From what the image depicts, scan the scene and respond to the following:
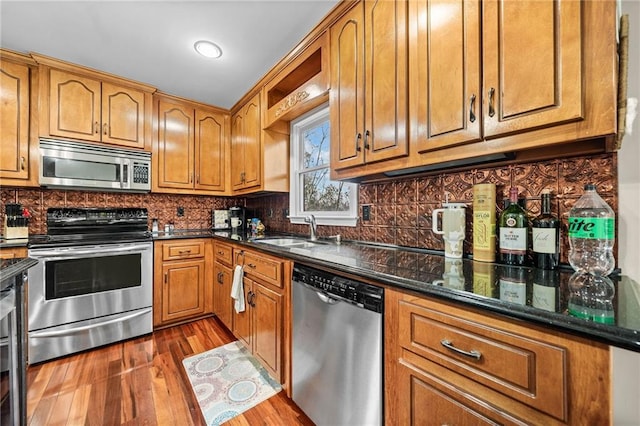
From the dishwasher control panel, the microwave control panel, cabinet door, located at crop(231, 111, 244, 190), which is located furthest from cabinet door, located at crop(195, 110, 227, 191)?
the dishwasher control panel

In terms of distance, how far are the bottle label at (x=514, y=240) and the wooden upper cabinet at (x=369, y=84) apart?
58cm

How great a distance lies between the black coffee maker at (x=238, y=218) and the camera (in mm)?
3314

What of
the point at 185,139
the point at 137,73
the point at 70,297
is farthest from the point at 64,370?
the point at 137,73

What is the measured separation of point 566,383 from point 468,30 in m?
1.21

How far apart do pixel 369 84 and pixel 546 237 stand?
1119mm

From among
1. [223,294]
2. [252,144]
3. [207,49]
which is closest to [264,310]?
[223,294]

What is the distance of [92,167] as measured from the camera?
7.86 ft

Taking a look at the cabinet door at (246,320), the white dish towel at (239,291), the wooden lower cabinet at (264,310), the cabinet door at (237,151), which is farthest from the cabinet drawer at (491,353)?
the cabinet door at (237,151)

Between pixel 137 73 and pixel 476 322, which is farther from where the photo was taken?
pixel 137 73

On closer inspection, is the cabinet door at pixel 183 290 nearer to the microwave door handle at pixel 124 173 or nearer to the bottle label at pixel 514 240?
the microwave door handle at pixel 124 173

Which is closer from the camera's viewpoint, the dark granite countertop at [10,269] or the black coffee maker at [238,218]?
the dark granite countertop at [10,269]

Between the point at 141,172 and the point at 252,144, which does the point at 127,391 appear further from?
the point at 252,144

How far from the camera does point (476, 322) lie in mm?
723

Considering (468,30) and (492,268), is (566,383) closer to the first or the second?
(492,268)
